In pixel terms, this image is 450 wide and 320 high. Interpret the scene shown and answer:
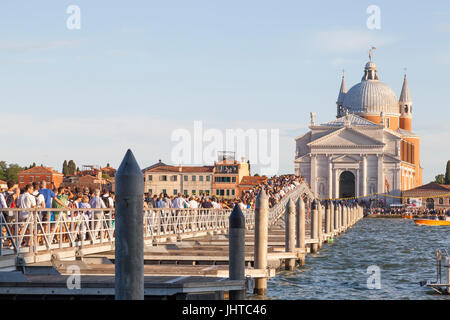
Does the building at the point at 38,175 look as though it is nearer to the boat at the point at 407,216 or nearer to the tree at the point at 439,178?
the boat at the point at 407,216

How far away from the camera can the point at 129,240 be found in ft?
27.1

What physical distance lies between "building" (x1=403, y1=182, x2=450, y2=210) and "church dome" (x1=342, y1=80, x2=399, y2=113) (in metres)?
19.6

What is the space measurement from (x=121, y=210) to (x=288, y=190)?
146ft

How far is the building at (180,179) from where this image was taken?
105 meters

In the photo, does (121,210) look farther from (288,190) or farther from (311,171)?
(311,171)

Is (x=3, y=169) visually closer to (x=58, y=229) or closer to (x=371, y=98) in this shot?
(x=371, y=98)

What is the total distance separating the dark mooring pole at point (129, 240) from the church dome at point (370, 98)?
111443 mm

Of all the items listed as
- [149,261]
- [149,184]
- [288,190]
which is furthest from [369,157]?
[149,261]

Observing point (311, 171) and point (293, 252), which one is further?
point (311, 171)

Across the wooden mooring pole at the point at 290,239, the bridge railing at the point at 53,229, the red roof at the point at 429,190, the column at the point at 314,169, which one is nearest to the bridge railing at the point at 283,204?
the wooden mooring pole at the point at 290,239

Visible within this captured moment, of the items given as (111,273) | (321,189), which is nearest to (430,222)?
(321,189)

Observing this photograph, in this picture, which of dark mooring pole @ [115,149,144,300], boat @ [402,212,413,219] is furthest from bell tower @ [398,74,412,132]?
dark mooring pole @ [115,149,144,300]

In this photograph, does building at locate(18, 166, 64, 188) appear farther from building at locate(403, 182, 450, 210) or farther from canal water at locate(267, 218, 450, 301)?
canal water at locate(267, 218, 450, 301)
